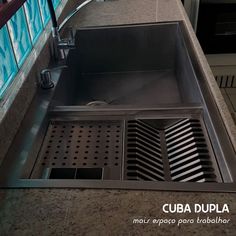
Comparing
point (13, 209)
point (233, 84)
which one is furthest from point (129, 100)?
point (233, 84)

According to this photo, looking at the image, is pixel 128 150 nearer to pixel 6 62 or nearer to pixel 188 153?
pixel 188 153

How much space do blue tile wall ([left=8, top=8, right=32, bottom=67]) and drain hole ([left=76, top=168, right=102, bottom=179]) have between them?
1.36 ft

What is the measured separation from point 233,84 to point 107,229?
2243 millimetres

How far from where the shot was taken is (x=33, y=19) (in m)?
1.14

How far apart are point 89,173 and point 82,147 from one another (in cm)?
11

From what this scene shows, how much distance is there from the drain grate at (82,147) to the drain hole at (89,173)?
0.02 metres

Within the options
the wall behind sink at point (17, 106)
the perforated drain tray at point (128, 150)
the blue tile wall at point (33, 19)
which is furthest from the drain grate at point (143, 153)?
the blue tile wall at point (33, 19)

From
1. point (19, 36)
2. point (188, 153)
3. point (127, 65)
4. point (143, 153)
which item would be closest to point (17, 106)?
point (19, 36)

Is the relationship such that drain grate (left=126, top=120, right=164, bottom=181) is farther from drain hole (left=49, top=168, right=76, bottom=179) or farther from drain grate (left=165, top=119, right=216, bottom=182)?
drain hole (left=49, top=168, right=76, bottom=179)

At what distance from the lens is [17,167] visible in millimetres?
739

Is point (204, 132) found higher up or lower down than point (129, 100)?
higher up

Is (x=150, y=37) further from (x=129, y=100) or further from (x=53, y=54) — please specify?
(x=53, y=54)

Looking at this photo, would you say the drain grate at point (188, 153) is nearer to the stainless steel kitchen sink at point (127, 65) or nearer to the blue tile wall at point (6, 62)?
the stainless steel kitchen sink at point (127, 65)

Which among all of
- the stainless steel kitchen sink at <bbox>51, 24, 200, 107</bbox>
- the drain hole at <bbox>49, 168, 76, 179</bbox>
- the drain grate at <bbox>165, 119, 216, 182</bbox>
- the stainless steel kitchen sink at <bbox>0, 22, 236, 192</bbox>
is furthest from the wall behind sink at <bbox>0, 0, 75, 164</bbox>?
the drain grate at <bbox>165, 119, 216, 182</bbox>
